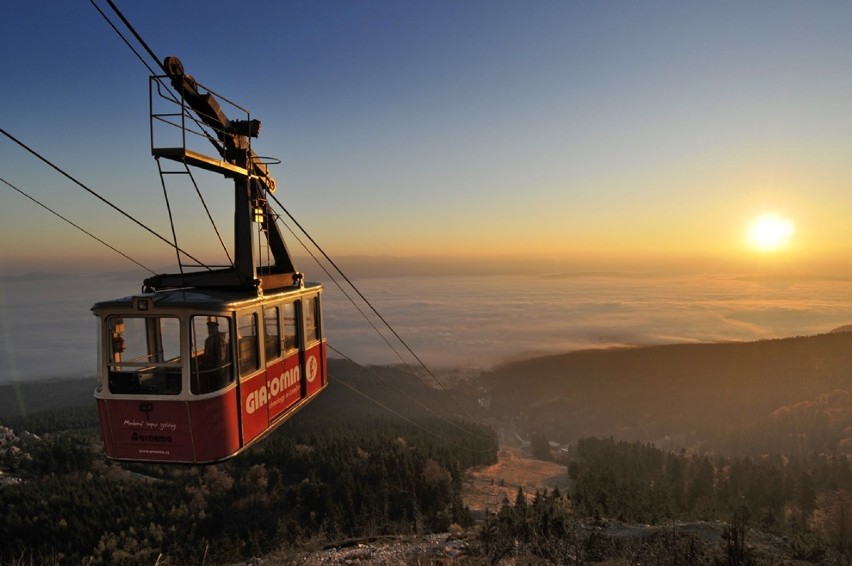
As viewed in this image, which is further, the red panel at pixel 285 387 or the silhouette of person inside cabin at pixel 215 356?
the red panel at pixel 285 387

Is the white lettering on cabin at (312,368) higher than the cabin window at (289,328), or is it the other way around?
the cabin window at (289,328)

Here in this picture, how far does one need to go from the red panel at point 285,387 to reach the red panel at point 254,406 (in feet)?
1.16

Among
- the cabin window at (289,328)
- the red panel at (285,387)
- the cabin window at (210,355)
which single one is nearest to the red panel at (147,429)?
the cabin window at (210,355)

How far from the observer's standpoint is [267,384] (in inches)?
480

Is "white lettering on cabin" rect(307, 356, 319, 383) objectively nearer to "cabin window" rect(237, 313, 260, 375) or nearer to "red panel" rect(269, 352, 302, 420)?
"red panel" rect(269, 352, 302, 420)

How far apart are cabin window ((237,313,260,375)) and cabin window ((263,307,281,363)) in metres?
0.54

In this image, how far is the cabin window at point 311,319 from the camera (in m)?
14.8

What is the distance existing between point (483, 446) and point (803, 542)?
125229 millimetres

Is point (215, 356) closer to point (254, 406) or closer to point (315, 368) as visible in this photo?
point (254, 406)

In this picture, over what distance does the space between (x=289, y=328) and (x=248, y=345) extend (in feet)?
7.10

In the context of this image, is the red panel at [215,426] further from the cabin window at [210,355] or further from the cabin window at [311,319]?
the cabin window at [311,319]

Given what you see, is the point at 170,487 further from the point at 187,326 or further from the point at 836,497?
the point at 836,497

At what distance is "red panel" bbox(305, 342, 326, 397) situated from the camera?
14789 millimetres

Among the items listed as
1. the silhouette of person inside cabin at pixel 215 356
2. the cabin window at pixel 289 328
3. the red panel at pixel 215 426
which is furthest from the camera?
the cabin window at pixel 289 328
